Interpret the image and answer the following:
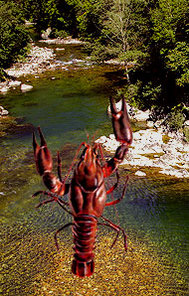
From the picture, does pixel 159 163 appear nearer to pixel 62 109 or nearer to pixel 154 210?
pixel 154 210

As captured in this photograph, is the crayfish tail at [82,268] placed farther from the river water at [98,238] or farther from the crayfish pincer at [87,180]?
the river water at [98,238]

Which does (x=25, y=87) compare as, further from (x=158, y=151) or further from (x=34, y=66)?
(x=158, y=151)

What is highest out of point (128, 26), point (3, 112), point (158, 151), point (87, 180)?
point (87, 180)

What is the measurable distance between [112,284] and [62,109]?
1689cm

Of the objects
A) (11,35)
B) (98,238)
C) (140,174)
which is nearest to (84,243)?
(98,238)

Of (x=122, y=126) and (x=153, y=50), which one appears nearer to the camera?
(x=122, y=126)

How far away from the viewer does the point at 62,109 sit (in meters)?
24.9

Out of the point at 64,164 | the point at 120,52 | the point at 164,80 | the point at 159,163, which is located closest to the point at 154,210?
the point at 159,163

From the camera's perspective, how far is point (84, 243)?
218 cm

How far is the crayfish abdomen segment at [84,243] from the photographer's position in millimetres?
2088

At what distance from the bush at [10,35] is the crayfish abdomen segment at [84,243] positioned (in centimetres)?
3620

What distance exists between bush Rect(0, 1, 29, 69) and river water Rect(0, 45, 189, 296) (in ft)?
68.7

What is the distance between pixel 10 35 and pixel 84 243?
3963 cm

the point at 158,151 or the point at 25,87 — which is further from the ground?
the point at 25,87
